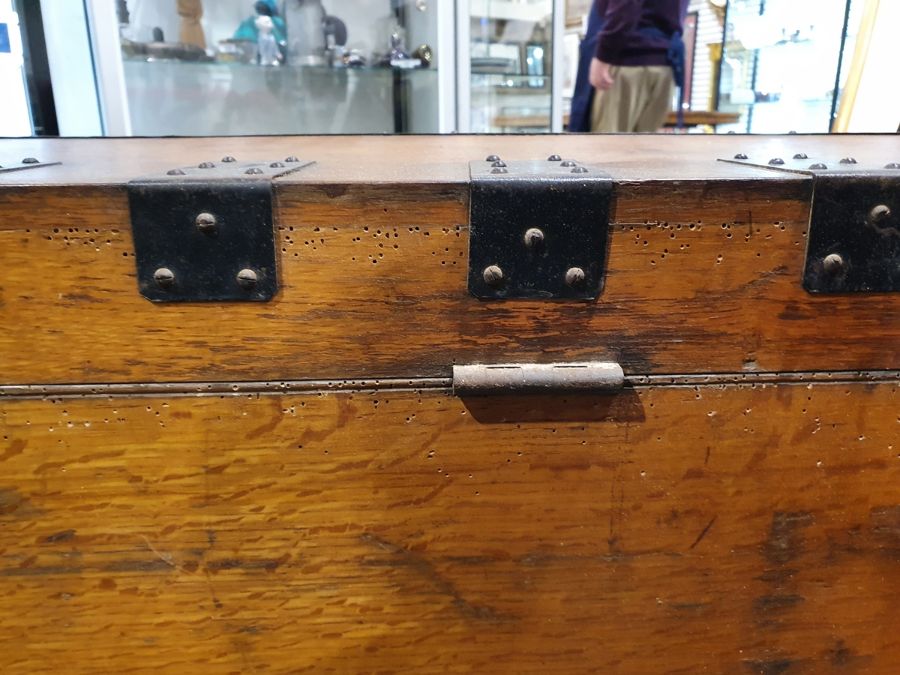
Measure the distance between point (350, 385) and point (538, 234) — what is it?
22cm

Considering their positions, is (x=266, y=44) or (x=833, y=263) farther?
(x=266, y=44)

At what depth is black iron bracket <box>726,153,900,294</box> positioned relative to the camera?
574mm

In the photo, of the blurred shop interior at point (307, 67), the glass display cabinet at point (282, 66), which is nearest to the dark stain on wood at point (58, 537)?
the blurred shop interior at point (307, 67)

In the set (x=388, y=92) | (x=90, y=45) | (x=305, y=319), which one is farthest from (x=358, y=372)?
(x=388, y=92)

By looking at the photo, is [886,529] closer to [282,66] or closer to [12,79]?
[12,79]

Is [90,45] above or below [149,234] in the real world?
above

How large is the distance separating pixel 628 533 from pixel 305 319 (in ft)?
1.23

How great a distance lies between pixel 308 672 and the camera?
2.18 feet

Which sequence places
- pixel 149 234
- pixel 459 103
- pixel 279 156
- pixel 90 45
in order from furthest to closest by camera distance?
1. pixel 459 103
2. pixel 90 45
3. pixel 279 156
4. pixel 149 234

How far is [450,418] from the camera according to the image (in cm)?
62

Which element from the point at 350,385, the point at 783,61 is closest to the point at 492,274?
the point at 350,385

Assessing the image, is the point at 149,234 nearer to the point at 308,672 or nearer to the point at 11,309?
the point at 11,309

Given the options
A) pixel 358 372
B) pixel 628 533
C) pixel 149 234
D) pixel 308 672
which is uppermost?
pixel 149 234

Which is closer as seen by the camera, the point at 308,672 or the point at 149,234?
the point at 149,234
